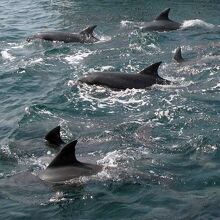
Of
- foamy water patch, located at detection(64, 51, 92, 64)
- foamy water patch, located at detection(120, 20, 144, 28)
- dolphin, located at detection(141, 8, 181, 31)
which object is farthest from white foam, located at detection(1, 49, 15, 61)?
foamy water patch, located at detection(120, 20, 144, 28)

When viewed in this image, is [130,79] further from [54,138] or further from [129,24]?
[129,24]

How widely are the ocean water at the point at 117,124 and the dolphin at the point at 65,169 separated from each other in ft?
0.62

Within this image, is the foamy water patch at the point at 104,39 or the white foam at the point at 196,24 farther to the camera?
the white foam at the point at 196,24

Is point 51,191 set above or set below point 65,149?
below

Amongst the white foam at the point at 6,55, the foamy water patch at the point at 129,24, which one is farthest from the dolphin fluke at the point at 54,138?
the foamy water patch at the point at 129,24

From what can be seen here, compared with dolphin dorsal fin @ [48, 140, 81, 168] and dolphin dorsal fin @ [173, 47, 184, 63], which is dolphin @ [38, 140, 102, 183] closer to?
dolphin dorsal fin @ [48, 140, 81, 168]

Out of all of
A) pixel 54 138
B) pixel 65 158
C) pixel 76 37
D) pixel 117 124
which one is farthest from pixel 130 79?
pixel 76 37

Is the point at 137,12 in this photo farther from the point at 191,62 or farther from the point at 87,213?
the point at 87,213

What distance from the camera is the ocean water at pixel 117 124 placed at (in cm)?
1103

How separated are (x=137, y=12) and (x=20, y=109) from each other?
61.3 ft

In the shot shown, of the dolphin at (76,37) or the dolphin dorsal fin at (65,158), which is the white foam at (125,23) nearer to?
the dolphin at (76,37)

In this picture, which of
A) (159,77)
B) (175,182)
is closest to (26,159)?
(175,182)

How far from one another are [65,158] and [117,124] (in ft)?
12.2

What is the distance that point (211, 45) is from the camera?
24.1 meters
